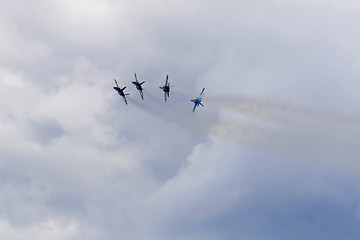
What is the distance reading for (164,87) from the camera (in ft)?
641

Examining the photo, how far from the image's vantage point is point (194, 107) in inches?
7736

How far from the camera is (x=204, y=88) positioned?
19212cm

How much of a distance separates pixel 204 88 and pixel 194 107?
888 cm

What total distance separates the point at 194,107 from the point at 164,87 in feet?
44.3

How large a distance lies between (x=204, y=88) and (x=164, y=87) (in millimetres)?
15102
